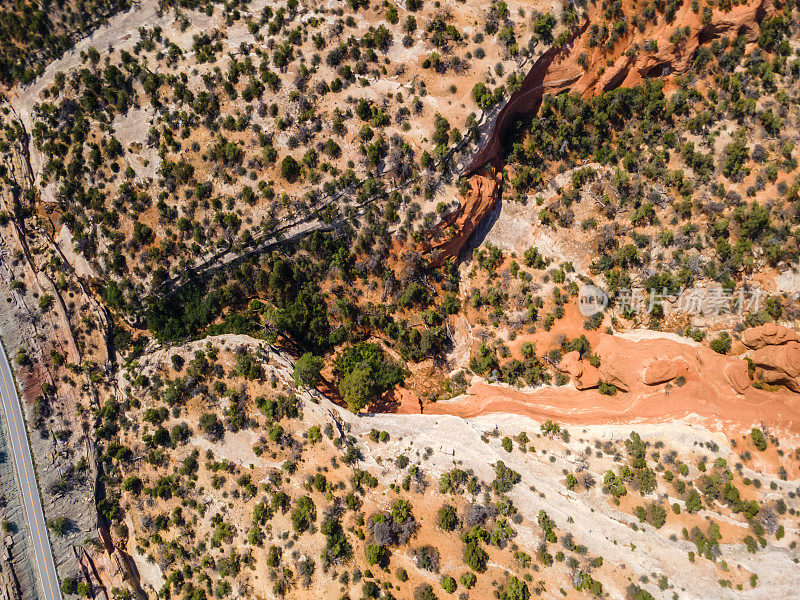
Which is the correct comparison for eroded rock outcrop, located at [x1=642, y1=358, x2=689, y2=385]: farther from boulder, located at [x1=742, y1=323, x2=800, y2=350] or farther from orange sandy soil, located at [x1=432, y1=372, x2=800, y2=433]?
boulder, located at [x1=742, y1=323, x2=800, y2=350]

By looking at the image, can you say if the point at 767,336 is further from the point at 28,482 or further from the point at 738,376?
the point at 28,482

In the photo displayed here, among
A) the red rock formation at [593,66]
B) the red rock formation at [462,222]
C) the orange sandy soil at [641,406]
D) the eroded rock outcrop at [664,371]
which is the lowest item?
the orange sandy soil at [641,406]

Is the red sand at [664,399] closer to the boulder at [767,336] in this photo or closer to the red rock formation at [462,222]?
the boulder at [767,336]

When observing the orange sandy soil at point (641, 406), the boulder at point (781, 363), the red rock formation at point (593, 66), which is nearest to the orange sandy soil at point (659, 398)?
the orange sandy soil at point (641, 406)

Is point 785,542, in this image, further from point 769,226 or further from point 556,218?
point 556,218

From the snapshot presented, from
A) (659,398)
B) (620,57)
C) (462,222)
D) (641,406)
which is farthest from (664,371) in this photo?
(620,57)

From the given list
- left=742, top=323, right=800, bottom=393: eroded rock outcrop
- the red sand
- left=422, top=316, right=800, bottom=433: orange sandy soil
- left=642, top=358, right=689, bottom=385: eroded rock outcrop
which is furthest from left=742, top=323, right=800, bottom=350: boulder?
left=642, top=358, right=689, bottom=385: eroded rock outcrop
